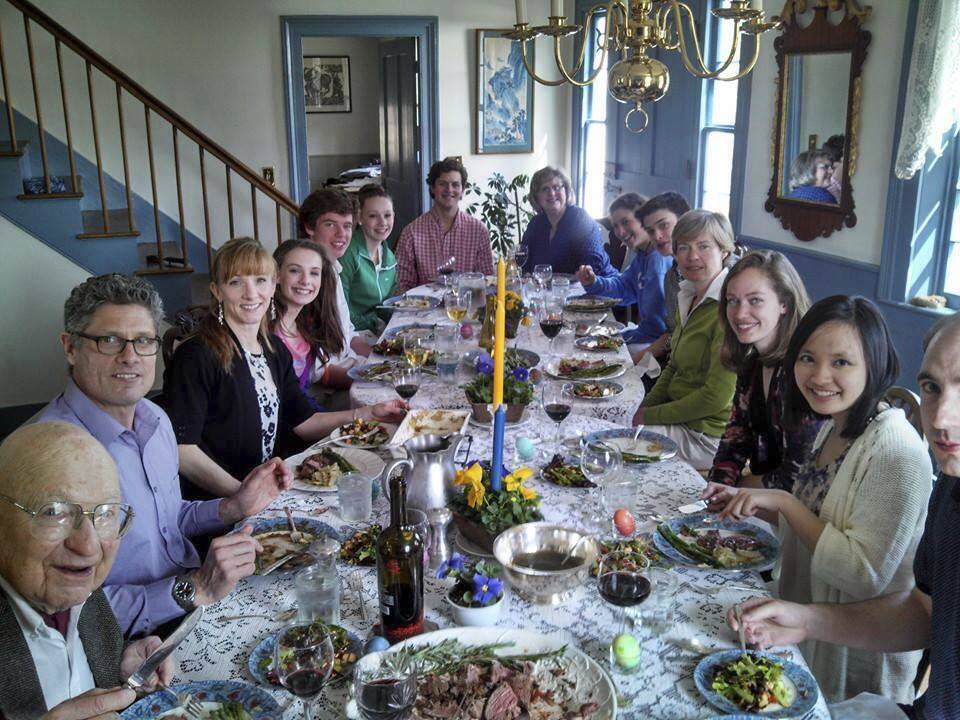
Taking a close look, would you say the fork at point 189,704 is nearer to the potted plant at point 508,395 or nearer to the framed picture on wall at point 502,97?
the potted plant at point 508,395

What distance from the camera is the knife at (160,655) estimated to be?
1217 millimetres

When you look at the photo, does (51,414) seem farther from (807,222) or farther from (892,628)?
(807,222)

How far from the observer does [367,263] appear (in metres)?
4.27

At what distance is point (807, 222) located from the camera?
4.20m

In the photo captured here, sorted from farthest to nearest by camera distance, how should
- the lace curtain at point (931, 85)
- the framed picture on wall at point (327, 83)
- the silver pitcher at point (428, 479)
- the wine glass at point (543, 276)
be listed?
the framed picture on wall at point (327, 83)
the wine glass at point (543, 276)
the lace curtain at point (931, 85)
the silver pitcher at point (428, 479)

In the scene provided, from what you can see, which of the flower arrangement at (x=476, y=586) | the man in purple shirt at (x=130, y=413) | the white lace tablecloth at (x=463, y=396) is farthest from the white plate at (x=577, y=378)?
the flower arrangement at (x=476, y=586)

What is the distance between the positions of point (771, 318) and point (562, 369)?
2.47 feet

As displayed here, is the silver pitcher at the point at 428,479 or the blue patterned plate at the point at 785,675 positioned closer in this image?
the blue patterned plate at the point at 785,675

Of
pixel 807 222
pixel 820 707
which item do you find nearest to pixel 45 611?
pixel 820 707

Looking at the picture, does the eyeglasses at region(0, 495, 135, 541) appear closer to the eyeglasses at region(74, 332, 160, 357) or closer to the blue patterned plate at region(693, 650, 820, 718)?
the eyeglasses at region(74, 332, 160, 357)

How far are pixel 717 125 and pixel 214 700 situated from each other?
479 centimetres

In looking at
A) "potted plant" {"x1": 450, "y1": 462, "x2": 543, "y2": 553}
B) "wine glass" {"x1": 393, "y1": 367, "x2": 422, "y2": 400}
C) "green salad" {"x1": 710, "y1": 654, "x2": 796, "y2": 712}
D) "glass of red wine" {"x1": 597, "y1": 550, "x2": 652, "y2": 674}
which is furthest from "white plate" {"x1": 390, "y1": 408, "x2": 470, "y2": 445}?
"green salad" {"x1": 710, "y1": 654, "x2": 796, "y2": 712}

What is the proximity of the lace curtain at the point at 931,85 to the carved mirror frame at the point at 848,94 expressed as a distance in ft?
1.44

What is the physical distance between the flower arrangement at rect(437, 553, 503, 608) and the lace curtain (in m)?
2.82
